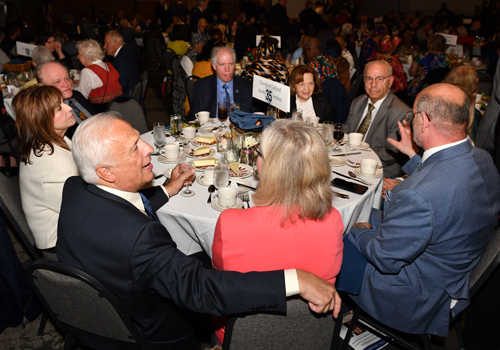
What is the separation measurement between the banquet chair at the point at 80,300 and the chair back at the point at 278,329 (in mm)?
481

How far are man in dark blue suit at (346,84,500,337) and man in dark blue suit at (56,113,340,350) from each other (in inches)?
21.1

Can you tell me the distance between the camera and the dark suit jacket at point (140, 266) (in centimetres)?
126

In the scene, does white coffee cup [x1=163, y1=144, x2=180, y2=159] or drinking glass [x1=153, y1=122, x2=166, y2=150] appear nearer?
white coffee cup [x1=163, y1=144, x2=180, y2=159]

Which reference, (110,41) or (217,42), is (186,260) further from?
(110,41)

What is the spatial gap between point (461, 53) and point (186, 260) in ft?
24.3

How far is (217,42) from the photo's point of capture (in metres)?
5.59

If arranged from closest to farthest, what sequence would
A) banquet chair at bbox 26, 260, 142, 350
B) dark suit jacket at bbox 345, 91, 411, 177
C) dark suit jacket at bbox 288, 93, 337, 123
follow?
banquet chair at bbox 26, 260, 142, 350, dark suit jacket at bbox 345, 91, 411, 177, dark suit jacket at bbox 288, 93, 337, 123

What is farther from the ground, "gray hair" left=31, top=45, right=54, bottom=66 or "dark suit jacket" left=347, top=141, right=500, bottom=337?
"gray hair" left=31, top=45, right=54, bottom=66

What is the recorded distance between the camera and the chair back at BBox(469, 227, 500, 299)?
1580mm

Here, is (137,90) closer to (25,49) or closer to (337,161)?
(25,49)

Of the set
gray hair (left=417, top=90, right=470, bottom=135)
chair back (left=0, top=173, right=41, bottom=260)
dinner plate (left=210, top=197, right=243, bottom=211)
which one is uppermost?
gray hair (left=417, top=90, right=470, bottom=135)

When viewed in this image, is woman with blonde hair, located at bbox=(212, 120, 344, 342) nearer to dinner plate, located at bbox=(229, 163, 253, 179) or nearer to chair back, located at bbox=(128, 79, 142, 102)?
dinner plate, located at bbox=(229, 163, 253, 179)

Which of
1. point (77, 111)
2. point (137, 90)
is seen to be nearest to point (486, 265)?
point (77, 111)

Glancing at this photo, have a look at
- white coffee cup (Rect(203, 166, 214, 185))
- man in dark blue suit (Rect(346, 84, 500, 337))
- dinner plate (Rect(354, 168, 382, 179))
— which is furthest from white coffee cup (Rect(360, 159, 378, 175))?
white coffee cup (Rect(203, 166, 214, 185))
